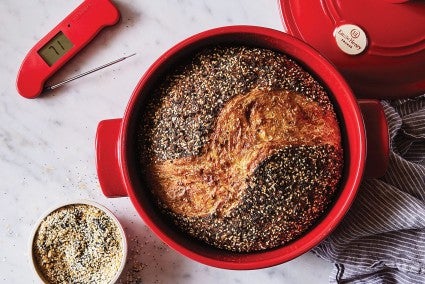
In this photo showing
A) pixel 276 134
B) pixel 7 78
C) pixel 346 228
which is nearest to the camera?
pixel 276 134

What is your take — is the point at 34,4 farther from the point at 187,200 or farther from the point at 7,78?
the point at 187,200

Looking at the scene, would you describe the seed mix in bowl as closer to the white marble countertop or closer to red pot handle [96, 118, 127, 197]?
the white marble countertop

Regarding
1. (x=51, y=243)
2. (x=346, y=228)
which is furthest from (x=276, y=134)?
(x=51, y=243)

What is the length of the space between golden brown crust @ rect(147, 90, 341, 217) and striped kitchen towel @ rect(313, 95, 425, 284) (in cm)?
24

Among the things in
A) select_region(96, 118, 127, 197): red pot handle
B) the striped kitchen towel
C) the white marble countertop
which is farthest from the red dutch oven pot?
the white marble countertop

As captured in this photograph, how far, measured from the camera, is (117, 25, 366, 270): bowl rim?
3.62 ft

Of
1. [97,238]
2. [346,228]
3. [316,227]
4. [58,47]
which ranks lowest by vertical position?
[346,228]

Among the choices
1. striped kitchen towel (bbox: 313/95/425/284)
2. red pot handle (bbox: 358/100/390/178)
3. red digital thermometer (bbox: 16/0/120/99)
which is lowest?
striped kitchen towel (bbox: 313/95/425/284)

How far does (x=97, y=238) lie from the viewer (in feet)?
4.43

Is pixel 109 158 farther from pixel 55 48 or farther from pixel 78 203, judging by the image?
pixel 55 48

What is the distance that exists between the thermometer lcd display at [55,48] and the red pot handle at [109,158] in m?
0.30

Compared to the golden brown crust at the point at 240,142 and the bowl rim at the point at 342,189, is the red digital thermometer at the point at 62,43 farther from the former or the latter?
the golden brown crust at the point at 240,142

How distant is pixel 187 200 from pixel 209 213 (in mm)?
44

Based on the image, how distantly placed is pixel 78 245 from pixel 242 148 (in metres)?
0.48
